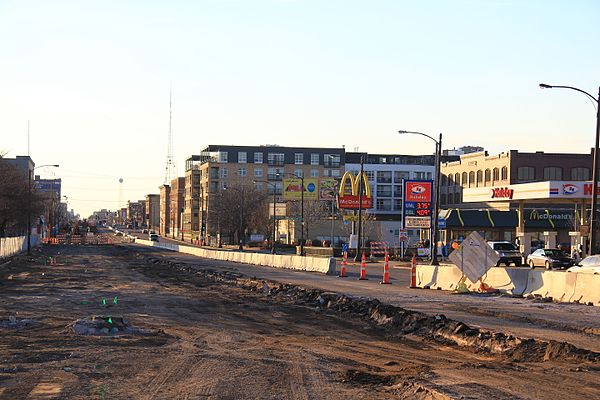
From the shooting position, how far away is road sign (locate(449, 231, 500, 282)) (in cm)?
2545

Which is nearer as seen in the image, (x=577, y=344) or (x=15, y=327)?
(x=577, y=344)

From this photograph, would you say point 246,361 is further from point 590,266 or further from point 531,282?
point 590,266

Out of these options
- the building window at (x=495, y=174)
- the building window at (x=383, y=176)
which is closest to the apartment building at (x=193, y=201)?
the building window at (x=383, y=176)

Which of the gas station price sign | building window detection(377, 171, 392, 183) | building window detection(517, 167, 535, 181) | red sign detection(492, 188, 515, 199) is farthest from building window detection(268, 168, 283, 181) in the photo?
the gas station price sign

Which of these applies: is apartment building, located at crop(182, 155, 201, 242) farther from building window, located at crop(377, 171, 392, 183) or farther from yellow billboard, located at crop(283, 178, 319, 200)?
yellow billboard, located at crop(283, 178, 319, 200)

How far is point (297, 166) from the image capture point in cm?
15675

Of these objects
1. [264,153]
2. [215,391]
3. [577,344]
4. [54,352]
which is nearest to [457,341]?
[577,344]

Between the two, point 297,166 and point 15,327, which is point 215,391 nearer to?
point 15,327

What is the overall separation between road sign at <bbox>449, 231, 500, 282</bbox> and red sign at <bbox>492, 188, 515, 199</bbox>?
3500 cm

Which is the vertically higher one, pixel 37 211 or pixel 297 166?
pixel 297 166

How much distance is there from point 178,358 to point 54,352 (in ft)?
7.13

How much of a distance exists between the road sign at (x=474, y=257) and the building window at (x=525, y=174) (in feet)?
247

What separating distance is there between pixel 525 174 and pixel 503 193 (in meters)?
40.0

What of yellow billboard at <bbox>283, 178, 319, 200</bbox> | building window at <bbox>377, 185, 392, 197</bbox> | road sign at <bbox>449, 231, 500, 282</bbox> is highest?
building window at <bbox>377, 185, 392, 197</bbox>
